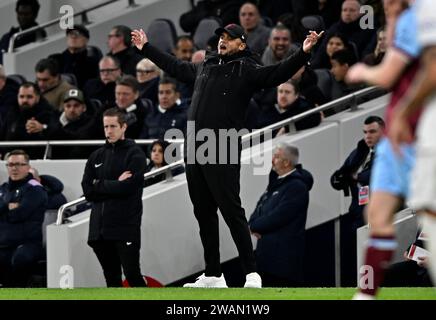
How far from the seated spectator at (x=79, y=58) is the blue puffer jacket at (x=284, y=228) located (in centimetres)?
442

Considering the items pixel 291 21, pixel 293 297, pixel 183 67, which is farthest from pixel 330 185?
pixel 293 297

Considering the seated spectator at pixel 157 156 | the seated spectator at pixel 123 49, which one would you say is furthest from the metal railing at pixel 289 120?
the seated spectator at pixel 123 49

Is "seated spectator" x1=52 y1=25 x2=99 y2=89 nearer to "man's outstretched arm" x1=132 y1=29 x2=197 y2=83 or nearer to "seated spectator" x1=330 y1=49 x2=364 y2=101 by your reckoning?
"seated spectator" x1=330 y1=49 x2=364 y2=101

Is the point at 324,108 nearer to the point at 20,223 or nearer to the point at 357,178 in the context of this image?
the point at 357,178

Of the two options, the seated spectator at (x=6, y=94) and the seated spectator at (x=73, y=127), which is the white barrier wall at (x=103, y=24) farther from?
the seated spectator at (x=73, y=127)

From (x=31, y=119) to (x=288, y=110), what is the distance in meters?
2.87

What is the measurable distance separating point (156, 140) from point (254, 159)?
989mm

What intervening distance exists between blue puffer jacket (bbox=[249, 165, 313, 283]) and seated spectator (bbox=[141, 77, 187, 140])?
1.51 m

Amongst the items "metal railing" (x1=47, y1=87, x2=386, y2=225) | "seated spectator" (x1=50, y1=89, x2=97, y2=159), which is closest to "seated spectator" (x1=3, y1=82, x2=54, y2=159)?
"seated spectator" (x1=50, y1=89, x2=97, y2=159)

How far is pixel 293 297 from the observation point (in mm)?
8406

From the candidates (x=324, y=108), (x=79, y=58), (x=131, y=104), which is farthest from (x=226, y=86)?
(x=79, y=58)

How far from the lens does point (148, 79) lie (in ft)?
46.8

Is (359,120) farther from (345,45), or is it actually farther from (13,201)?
(13,201)

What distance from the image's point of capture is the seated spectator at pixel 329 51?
13.7 m
